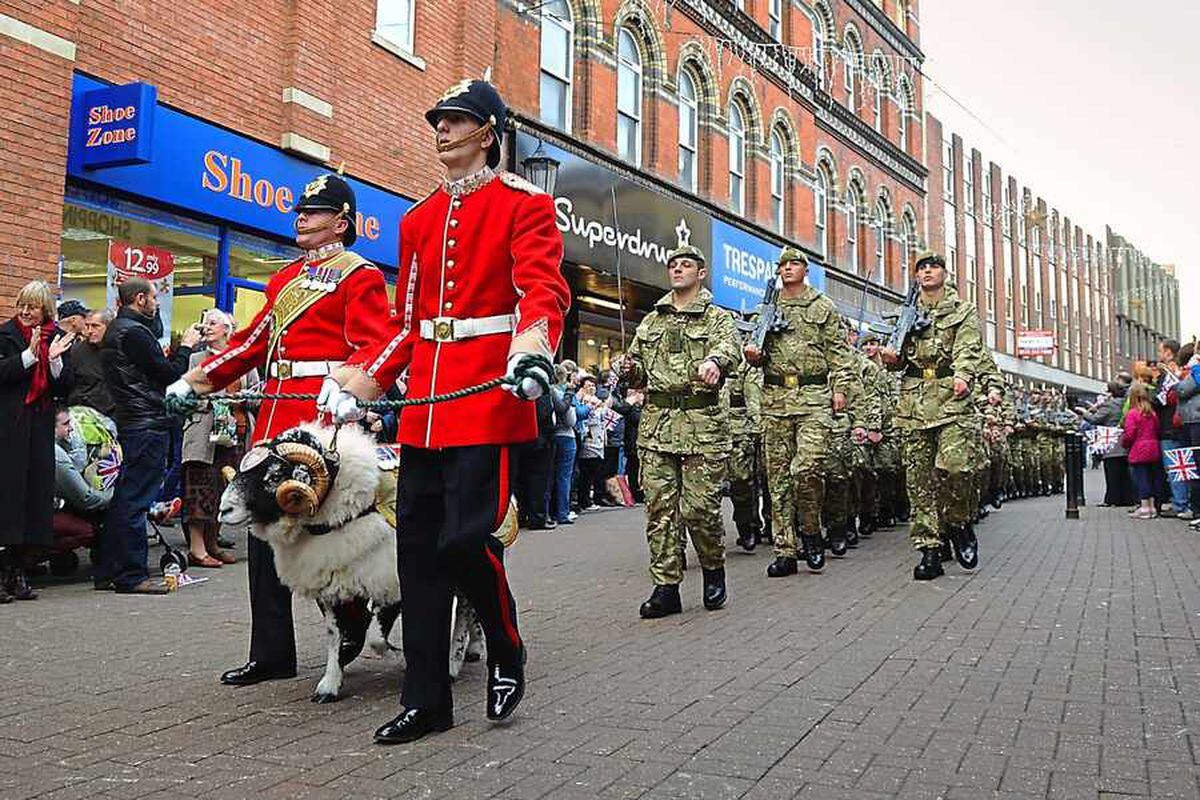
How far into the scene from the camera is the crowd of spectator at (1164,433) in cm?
1339

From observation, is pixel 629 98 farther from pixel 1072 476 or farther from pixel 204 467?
pixel 204 467

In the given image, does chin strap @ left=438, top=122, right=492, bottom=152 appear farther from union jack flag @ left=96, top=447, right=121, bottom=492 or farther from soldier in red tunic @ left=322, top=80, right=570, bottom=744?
union jack flag @ left=96, top=447, right=121, bottom=492

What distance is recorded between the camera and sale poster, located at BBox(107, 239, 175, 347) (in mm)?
11219

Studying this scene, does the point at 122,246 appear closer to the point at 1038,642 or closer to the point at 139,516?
the point at 139,516

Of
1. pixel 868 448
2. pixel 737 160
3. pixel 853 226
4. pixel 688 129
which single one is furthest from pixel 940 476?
pixel 853 226

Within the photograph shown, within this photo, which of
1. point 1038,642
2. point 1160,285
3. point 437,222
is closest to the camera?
point 437,222

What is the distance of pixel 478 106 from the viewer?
4.13m

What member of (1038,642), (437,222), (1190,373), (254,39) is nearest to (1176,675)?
(1038,642)

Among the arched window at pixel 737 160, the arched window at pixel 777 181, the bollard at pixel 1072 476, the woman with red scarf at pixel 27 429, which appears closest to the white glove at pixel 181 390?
the woman with red scarf at pixel 27 429

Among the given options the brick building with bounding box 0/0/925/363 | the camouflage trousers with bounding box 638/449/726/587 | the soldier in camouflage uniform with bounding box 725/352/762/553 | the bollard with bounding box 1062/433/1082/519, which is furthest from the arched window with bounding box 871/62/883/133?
the camouflage trousers with bounding box 638/449/726/587

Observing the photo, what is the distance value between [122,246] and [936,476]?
28.5ft

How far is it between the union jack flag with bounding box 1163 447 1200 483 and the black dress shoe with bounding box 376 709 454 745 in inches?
489

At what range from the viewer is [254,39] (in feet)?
41.6

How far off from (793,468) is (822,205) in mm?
22976
